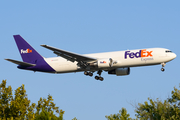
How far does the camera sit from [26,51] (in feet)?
201

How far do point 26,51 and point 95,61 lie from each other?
46.9 ft

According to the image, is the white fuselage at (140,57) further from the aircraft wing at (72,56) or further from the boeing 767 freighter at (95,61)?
the aircraft wing at (72,56)

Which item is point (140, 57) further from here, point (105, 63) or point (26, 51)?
point (26, 51)

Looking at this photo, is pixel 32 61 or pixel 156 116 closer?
pixel 156 116

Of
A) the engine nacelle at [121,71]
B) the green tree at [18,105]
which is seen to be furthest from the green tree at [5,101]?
the engine nacelle at [121,71]

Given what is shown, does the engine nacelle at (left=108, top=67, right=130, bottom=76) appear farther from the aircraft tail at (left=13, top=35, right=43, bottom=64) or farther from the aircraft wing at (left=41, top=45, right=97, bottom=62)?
the aircraft tail at (left=13, top=35, right=43, bottom=64)

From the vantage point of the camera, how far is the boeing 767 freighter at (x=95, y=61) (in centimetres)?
5175

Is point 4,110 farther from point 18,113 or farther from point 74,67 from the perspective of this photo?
point 74,67

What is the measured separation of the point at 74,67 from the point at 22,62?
28.6 feet

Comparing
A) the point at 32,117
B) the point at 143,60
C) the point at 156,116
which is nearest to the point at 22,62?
the point at 32,117

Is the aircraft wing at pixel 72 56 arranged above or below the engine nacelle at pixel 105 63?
above

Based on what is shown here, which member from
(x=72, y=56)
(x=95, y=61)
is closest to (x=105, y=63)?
(x=95, y=61)

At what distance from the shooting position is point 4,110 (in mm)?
47219

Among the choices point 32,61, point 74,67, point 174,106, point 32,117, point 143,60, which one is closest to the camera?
point 32,117
